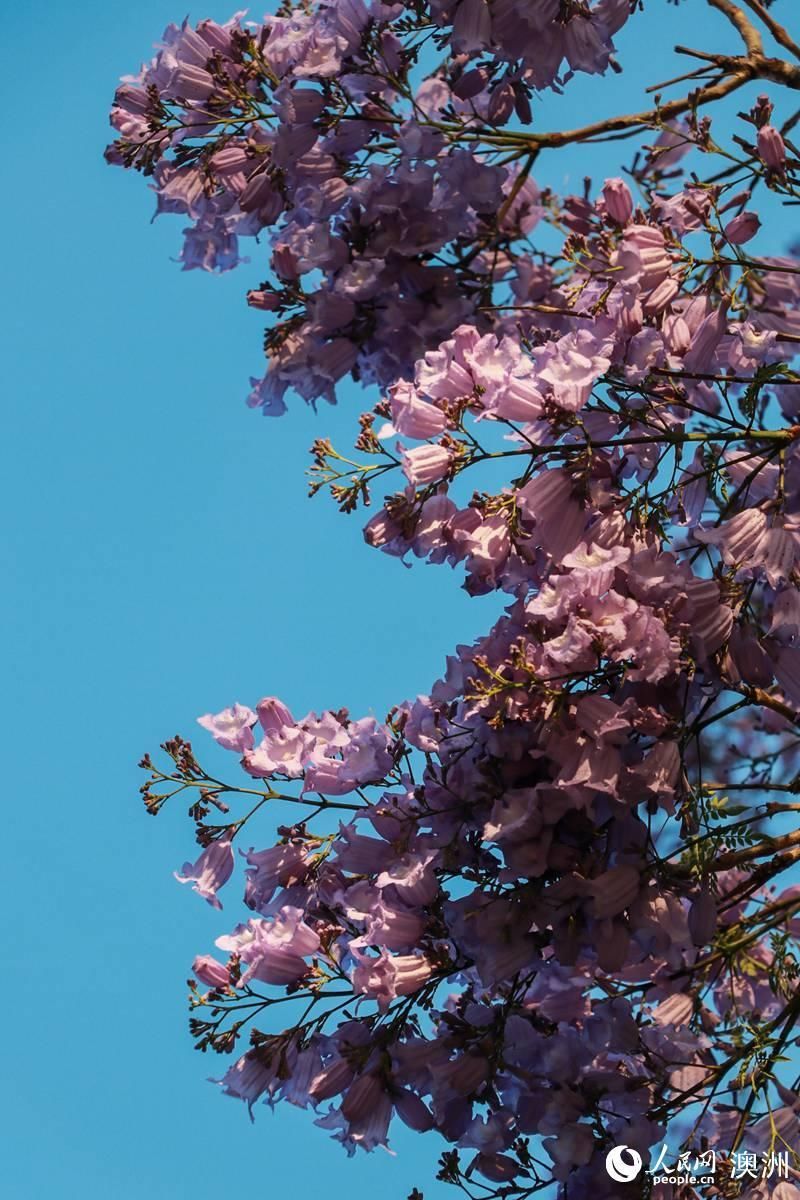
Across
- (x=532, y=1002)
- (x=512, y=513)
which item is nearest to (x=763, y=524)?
(x=512, y=513)

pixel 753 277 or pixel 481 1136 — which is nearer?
pixel 481 1136

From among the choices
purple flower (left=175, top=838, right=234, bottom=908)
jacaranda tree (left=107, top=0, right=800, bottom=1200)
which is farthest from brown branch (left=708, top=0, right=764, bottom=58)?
purple flower (left=175, top=838, right=234, bottom=908)

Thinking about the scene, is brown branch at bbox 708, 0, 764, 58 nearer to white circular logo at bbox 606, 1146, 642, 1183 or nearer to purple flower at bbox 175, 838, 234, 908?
purple flower at bbox 175, 838, 234, 908

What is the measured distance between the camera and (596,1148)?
3.68 metres

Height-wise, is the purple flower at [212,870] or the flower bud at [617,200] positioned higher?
the flower bud at [617,200]

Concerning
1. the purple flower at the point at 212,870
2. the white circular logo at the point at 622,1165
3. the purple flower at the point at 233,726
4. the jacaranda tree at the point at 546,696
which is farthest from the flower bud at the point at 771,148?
the white circular logo at the point at 622,1165

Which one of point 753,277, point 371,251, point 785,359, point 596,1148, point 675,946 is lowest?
point 596,1148

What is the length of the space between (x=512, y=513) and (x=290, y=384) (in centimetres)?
155

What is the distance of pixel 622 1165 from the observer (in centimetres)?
362

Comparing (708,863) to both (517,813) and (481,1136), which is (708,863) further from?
(481,1136)

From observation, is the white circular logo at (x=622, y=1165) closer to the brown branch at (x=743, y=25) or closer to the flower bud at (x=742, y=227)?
the flower bud at (x=742, y=227)

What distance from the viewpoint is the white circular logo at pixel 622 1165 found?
11.9 ft

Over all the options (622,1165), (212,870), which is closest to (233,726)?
(212,870)

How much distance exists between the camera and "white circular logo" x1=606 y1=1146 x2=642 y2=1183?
3.62 metres
